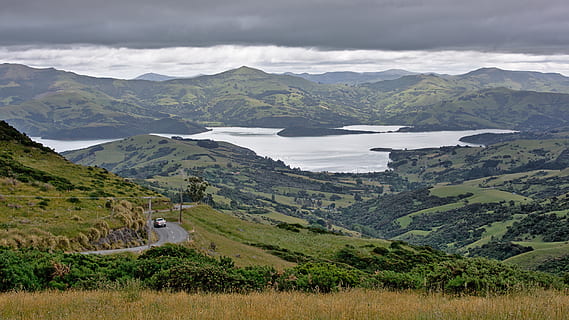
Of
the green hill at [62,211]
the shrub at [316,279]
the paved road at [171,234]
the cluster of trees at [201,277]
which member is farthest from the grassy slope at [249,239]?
the shrub at [316,279]

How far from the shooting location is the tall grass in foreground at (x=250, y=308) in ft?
35.7

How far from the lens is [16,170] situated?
4894 centimetres

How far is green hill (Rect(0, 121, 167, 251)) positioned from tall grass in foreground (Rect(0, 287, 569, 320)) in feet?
57.8

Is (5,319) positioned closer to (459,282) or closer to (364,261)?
(459,282)

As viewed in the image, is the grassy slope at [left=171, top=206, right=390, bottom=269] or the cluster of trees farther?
the grassy slope at [left=171, top=206, right=390, bottom=269]

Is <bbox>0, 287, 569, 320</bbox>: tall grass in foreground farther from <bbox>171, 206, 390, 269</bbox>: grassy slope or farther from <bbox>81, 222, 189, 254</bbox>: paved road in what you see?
<bbox>81, 222, 189, 254</bbox>: paved road

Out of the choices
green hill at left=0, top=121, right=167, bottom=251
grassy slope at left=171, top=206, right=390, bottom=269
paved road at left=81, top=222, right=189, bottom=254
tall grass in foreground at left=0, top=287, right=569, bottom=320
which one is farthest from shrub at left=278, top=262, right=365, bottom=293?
paved road at left=81, top=222, right=189, bottom=254

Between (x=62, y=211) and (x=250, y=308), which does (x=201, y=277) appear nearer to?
(x=250, y=308)

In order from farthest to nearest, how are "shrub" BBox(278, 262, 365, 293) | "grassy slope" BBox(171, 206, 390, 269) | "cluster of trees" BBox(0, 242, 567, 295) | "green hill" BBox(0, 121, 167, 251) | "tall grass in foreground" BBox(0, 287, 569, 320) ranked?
"grassy slope" BBox(171, 206, 390, 269), "green hill" BBox(0, 121, 167, 251), "shrub" BBox(278, 262, 365, 293), "cluster of trees" BBox(0, 242, 567, 295), "tall grass in foreground" BBox(0, 287, 569, 320)

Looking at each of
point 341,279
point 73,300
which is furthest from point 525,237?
point 73,300

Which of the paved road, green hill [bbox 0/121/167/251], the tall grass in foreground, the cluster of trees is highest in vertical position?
the tall grass in foreground

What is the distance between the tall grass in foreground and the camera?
10.9 m

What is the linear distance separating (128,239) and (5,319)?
29.3 m

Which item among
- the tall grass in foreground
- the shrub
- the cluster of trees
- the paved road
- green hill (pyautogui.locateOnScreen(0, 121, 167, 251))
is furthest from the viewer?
the paved road
